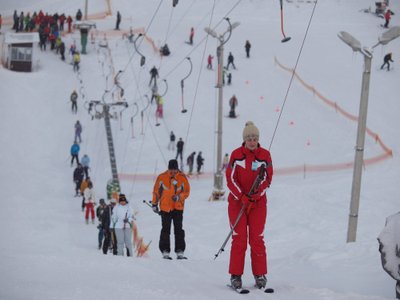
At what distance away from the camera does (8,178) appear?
30.5 metres

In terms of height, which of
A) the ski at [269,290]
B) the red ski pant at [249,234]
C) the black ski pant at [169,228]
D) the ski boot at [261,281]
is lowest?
the black ski pant at [169,228]

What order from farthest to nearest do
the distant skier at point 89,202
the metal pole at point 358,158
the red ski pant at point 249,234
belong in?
the distant skier at point 89,202 < the metal pole at point 358,158 < the red ski pant at point 249,234

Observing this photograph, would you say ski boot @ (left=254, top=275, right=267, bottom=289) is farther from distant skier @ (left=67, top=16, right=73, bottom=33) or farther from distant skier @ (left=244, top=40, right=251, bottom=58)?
distant skier @ (left=67, top=16, right=73, bottom=33)

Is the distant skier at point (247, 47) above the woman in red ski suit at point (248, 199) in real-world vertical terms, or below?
below

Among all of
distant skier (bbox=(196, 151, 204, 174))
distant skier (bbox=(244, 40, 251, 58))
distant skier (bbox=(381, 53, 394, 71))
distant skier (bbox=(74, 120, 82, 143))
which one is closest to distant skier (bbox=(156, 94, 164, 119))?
distant skier (bbox=(74, 120, 82, 143))

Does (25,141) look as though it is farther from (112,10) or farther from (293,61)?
(112,10)

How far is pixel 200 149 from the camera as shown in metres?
36.2

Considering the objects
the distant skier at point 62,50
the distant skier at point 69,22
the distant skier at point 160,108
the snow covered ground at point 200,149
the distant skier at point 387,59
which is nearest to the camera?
the snow covered ground at point 200,149

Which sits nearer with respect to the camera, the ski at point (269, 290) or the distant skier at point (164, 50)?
the ski at point (269, 290)

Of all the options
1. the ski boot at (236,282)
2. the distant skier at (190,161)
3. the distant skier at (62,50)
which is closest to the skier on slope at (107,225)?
the ski boot at (236,282)

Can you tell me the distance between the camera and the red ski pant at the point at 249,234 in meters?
8.93

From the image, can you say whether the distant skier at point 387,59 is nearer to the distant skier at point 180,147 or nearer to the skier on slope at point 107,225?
the distant skier at point 180,147

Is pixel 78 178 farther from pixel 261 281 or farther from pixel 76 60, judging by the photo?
pixel 261 281

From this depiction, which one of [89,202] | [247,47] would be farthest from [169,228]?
[247,47]
